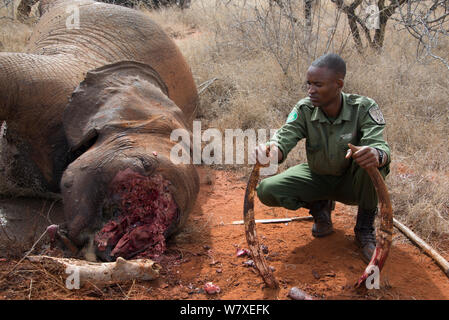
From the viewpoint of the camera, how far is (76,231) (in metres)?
2.74

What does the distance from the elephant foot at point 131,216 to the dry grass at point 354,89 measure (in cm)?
210

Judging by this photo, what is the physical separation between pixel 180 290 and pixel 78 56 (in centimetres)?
225

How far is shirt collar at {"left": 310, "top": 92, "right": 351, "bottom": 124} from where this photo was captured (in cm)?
310

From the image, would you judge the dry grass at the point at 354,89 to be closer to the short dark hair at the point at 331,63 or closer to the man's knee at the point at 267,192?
the man's knee at the point at 267,192

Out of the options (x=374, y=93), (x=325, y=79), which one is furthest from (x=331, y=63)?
(x=374, y=93)

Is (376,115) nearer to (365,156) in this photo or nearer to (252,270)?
(365,156)

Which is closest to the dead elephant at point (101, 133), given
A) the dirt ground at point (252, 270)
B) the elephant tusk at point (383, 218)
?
the dirt ground at point (252, 270)

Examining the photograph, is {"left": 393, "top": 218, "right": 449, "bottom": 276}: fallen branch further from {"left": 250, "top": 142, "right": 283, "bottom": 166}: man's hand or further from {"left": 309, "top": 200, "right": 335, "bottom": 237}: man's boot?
{"left": 250, "top": 142, "right": 283, "bottom": 166}: man's hand

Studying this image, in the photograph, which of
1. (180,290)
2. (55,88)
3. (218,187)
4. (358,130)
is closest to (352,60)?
(218,187)

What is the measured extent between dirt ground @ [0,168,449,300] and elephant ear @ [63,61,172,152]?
0.81 m

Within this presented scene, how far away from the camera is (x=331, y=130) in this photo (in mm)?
3145

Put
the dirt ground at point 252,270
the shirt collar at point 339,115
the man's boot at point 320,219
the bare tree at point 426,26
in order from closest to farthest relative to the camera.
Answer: the dirt ground at point 252,270
the shirt collar at point 339,115
the man's boot at point 320,219
the bare tree at point 426,26

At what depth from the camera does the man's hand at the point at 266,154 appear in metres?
2.76

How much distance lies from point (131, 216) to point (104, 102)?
0.89m
